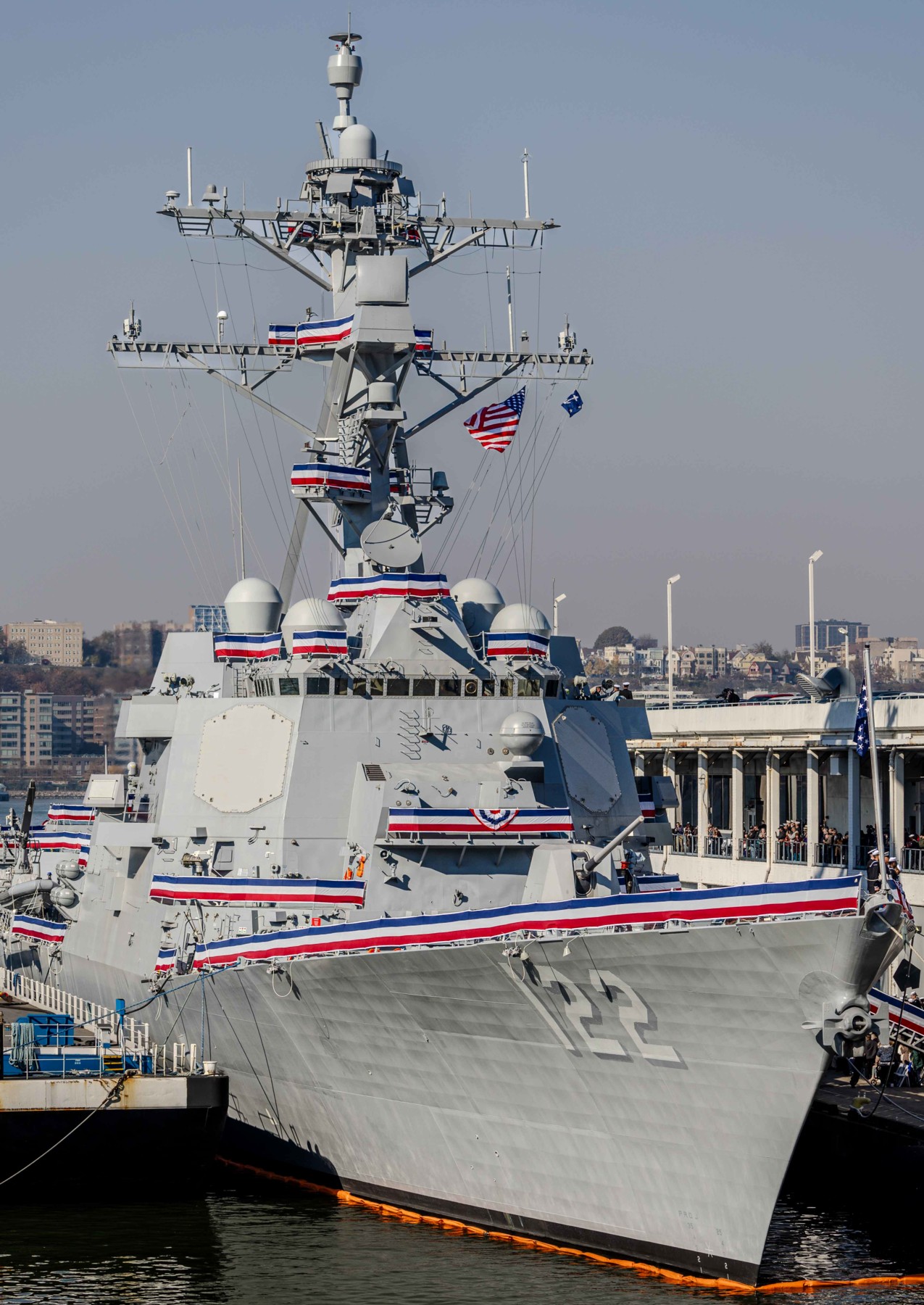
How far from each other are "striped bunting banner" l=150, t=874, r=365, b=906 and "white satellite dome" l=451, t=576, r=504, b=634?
4.36 m

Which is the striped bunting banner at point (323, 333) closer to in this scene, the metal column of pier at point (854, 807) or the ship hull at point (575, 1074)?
the ship hull at point (575, 1074)

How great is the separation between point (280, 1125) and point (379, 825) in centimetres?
322

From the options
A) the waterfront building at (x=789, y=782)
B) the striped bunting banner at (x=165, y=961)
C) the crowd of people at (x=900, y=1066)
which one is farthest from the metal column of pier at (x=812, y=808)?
the striped bunting banner at (x=165, y=961)

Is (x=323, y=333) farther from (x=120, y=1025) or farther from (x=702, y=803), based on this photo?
(x=702, y=803)

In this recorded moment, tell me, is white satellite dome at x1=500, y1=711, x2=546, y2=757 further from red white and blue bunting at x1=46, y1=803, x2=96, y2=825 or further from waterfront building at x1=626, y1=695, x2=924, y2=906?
red white and blue bunting at x1=46, y1=803, x2=96, y2=825

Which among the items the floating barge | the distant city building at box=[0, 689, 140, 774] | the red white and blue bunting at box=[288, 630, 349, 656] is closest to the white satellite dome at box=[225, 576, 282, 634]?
the red white and blue bunting at box=[288, 630, 349, 656]

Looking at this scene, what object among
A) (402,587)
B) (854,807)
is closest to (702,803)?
(854,807)

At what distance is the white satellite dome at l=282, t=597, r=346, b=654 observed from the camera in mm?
18953

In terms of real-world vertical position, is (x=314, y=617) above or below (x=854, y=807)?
above

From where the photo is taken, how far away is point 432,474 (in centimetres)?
2255

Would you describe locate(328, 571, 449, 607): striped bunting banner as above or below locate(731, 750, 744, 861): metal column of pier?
above

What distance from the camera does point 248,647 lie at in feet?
64.7

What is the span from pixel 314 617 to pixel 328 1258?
666 cm

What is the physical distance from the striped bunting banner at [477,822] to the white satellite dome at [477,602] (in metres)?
3.62
